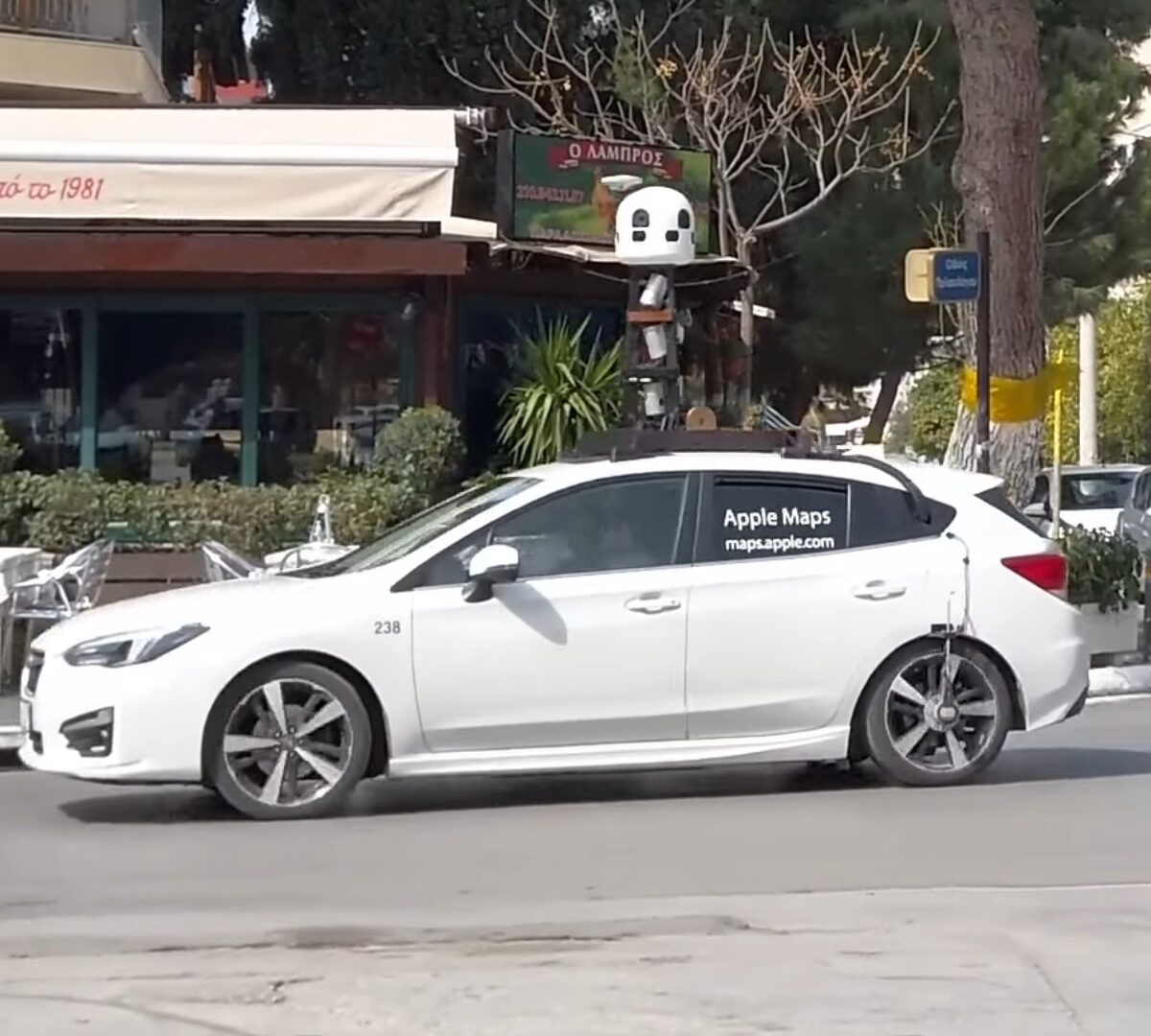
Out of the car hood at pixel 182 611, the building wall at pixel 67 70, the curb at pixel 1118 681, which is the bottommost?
the curb at pixel 1118 681

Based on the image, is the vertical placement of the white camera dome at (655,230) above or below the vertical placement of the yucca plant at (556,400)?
above

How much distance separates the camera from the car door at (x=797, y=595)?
9.90 meters

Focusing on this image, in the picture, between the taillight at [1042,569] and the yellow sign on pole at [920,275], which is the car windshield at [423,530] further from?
the yellow sign on pole at [920,275]

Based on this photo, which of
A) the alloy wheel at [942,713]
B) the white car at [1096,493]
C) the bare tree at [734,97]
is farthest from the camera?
the white car at [1096,493]

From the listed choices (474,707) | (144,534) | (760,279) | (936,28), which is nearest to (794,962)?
(474,707)

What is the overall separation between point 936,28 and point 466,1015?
58.6ft

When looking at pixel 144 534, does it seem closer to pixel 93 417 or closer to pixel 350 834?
pixel 93 417

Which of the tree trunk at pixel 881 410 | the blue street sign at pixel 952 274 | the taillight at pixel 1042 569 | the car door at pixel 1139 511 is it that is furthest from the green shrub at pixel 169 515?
the tree trunk at pixel 881 410

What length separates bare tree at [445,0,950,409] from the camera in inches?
869

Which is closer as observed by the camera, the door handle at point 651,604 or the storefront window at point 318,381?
the door handle at point 651,604

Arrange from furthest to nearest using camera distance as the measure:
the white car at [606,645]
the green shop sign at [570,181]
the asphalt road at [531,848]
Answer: the green shop sign at [570,181]
the white car at [606,645]
the asphalt road at [531,848]

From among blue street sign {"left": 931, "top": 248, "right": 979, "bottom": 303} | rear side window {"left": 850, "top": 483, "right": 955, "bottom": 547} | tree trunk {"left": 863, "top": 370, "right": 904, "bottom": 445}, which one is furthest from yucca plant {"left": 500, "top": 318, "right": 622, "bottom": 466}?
tree trunk {"left": 863, "top": 370, "right": 904, "bottom": 445}

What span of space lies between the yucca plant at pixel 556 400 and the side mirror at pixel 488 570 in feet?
23.6

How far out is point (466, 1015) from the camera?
651cm
